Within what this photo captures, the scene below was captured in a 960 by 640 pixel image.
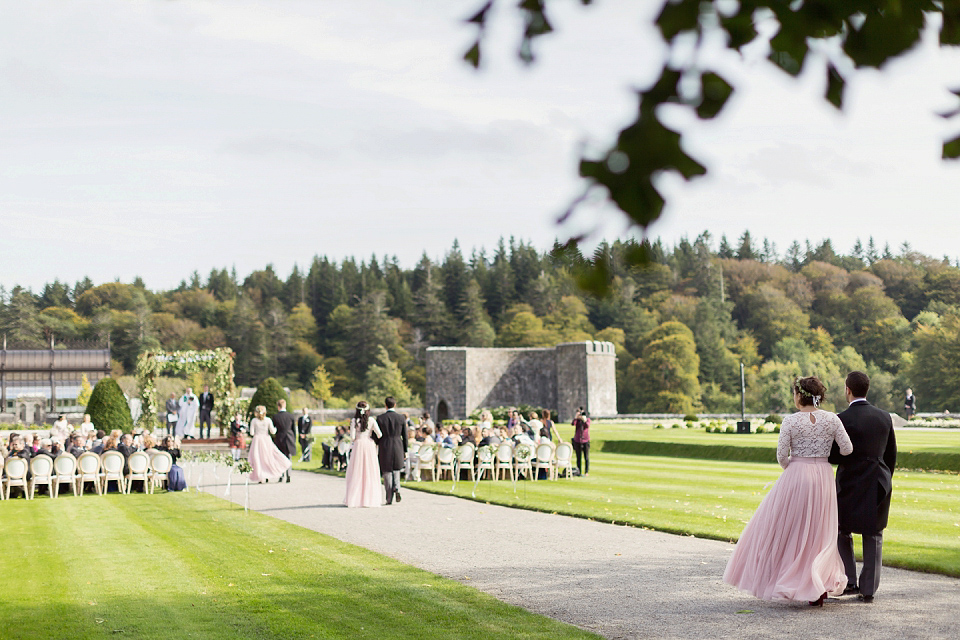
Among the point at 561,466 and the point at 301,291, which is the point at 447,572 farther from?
the point at 301,291

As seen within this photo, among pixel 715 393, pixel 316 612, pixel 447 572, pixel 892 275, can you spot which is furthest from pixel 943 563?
pixel 892 275

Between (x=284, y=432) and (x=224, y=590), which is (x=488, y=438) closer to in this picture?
(x=284, y=432)

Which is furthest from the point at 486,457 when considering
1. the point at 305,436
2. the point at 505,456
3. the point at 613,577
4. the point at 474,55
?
the point at 474,55

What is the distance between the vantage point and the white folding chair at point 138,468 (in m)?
15.6

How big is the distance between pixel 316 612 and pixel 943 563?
5.22m

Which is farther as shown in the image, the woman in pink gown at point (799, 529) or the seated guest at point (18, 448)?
the seated guest at point (18, 448)

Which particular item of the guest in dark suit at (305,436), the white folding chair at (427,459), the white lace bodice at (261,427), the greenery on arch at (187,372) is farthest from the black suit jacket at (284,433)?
the greenery on arch at (187,372)

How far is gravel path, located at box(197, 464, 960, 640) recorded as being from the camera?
571 centimetres

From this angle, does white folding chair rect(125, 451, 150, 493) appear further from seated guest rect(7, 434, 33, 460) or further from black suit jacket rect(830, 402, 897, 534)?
black suit jacket rect(830, 402, 897, 534)

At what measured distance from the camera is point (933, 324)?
5988 centimetres

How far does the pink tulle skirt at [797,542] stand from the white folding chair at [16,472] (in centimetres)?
1230

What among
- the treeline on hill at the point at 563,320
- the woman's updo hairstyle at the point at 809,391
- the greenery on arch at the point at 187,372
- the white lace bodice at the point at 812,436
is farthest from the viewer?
the treeline on hill at the point at 563,320

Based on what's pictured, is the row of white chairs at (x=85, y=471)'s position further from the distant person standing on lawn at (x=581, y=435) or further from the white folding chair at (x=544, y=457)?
the distant person standing on lawn at (x=581, y=435)

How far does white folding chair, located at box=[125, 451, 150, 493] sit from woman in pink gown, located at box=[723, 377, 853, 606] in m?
12.0
